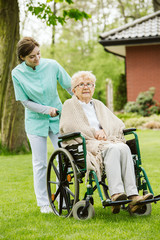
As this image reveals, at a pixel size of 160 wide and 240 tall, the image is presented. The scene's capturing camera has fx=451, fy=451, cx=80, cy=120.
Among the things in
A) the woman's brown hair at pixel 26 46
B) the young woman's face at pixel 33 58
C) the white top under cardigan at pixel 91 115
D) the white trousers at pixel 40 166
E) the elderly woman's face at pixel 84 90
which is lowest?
the white trousers at pixel 40 166

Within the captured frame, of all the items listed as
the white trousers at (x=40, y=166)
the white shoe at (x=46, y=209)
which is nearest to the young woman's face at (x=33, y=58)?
the white trousers at (x=40, y=166)

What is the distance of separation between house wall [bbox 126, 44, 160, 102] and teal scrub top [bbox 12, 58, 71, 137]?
40.2 ft

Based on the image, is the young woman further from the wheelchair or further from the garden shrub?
the garden shrub

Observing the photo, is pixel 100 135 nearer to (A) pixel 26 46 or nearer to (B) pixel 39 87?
(B) pixel 39 87

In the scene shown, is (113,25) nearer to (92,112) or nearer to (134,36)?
(134,36)

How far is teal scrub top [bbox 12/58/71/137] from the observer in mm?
4117

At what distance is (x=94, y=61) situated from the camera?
24.0 m

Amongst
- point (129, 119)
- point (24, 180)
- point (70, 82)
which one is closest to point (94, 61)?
point (129, 119)

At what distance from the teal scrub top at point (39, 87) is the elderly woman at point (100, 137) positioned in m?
0.24

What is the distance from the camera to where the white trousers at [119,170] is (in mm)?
3543

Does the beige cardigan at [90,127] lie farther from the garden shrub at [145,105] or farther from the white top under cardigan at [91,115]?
the garden shrub at [145,105]

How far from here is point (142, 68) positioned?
53.7 ft

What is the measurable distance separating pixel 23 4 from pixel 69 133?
646 cm

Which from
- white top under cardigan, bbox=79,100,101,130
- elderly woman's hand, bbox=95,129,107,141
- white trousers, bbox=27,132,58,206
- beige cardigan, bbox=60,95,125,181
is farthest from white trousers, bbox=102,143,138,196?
white trousers, bbox=27,132,58,206
